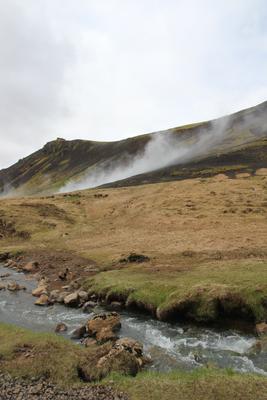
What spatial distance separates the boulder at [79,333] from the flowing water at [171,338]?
549mm

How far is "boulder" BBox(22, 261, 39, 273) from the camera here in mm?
55119

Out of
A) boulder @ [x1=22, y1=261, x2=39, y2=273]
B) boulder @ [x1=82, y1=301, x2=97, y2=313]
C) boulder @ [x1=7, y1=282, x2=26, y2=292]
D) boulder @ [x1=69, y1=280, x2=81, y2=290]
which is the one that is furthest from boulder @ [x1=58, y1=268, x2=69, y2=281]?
boulder @ [x1=82, y1=301, x2=97, y2=313]

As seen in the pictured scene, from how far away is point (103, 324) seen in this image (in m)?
30.4

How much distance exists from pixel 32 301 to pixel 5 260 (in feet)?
83.1

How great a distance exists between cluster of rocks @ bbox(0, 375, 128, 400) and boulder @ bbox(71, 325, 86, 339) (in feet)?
30.9

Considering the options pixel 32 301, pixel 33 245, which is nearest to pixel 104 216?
pixel 33 245

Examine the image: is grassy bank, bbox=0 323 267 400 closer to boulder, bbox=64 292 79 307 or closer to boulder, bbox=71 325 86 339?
boulder, bbox=71 325 86 339

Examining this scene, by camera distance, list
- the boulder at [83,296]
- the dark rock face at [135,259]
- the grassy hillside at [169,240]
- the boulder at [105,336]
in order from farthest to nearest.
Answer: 1. the dark rock face at [135,259]
2. the boulder at [83,296]
3. the grassy hillside at [169,240]
4. the boulder at [105,336]

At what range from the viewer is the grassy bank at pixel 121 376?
1802 cm

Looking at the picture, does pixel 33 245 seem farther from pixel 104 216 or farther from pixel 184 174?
pixel 184 174

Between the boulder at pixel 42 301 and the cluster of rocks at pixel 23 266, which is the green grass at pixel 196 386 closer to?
the boulder at pixel 42 301

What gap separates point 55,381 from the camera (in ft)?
65.5

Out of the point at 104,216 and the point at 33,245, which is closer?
the point at 33,245

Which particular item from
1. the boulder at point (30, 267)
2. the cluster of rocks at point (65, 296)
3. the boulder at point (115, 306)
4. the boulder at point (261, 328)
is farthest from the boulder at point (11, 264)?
the boulder at point (261, 328)
